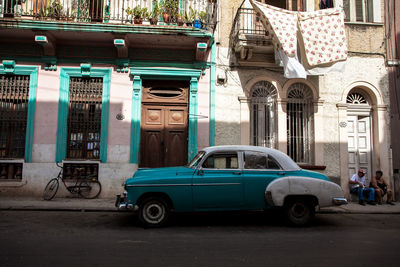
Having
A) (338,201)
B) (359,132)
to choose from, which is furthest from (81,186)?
(359,132)

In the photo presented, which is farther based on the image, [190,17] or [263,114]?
[263,114]

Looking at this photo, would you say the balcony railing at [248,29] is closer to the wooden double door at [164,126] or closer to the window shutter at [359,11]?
the wooden double door at [164,126]

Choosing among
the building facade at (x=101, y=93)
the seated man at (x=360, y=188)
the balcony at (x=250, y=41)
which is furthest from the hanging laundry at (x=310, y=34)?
the seated man at (x=360, y=188)

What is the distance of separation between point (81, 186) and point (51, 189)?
0.84m

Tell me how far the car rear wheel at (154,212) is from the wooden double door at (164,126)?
12.7ft

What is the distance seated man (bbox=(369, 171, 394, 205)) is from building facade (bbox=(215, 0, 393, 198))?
64cm

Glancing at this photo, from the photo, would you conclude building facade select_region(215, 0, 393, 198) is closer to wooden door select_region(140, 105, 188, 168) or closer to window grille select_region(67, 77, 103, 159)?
wooden door select_region(140, 105, 188, 168)

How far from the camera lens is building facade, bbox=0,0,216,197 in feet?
30.4

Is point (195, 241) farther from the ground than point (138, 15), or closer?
closer

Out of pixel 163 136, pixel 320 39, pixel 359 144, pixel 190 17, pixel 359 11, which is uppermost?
pixel 359 11

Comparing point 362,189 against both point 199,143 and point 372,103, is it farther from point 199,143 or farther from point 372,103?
point 199,143

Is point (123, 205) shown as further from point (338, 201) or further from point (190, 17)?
point (190, 17)

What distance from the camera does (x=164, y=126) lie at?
995cm

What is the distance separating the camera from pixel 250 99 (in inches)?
398
